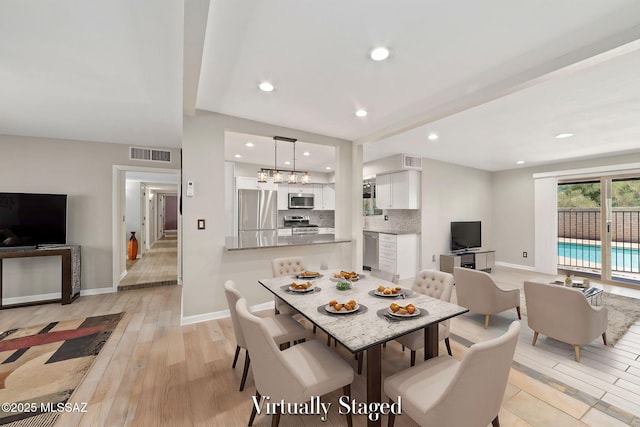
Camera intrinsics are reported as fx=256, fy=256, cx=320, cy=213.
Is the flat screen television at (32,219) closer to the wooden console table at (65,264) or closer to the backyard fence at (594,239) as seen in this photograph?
the wooden console table at (65,264)

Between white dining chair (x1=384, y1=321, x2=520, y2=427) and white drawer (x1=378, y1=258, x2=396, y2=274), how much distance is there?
12.9 feet

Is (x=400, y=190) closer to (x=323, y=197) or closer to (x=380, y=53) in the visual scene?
(x=323, y=197)

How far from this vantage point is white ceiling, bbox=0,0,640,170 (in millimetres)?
1569

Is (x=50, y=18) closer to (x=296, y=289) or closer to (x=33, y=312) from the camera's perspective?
(x=296, y=289)

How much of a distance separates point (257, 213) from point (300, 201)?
4.91 ft

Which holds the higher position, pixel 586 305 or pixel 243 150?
pixel 243 150

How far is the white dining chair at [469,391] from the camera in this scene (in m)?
1.16

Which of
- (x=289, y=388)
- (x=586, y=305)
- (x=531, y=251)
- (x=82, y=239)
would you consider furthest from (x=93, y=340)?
(x=531, y=251)

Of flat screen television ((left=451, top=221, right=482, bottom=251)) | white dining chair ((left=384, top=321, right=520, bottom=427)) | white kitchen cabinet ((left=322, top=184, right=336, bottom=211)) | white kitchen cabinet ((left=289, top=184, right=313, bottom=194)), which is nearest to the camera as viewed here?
white dining chair ((left=384, top=321, right=520, bottom=427))

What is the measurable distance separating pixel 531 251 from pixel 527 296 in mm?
4367

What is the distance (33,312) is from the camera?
3.46m

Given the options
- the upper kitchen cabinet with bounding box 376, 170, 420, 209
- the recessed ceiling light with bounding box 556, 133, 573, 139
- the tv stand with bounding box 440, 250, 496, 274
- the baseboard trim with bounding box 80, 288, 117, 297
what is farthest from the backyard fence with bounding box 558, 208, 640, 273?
the baseboard trim with bounding box 80, 288, 117, 297

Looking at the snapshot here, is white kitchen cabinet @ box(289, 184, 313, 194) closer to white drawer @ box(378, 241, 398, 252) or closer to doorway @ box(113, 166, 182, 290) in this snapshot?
white drawer @ box(378, 241, 398, 252)

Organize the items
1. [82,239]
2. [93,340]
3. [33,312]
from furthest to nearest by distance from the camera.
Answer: [82,239], [33,312], [93,340]
